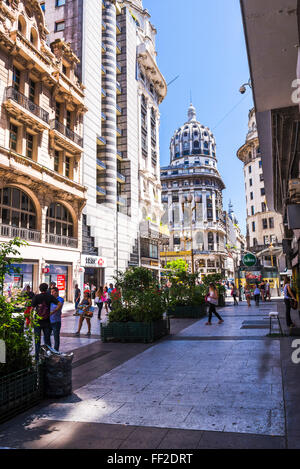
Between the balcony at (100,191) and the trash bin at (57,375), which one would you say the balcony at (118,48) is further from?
the trash bin at (57,375)

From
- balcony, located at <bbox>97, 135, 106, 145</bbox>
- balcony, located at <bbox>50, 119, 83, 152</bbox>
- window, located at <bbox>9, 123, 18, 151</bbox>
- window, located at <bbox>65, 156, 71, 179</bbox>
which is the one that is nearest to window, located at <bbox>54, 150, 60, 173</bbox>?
balcony, located at <bbox>50, 119, 83, 152</bbox>

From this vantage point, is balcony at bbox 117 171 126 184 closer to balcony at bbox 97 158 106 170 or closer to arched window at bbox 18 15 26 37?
balcony at bbox 97 158 106 170

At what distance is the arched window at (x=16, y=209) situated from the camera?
22.6 metres

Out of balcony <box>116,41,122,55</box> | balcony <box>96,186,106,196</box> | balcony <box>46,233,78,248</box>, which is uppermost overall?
balcony <box>116,41,122,55</box>

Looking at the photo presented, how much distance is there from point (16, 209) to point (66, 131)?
8.95 meters

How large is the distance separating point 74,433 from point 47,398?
1.65 meters

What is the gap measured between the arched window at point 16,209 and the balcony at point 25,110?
493cm

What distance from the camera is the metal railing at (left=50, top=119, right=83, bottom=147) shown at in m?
27.1

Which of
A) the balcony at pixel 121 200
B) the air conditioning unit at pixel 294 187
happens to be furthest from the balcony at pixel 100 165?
the air conditioning unit at pixel 294 187

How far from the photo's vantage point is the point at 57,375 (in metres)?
5.62

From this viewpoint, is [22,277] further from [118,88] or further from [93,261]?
[118,88]

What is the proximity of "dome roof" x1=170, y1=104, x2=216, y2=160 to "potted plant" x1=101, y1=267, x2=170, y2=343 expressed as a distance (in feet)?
389

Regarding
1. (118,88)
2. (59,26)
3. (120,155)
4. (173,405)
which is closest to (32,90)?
(59,26)
